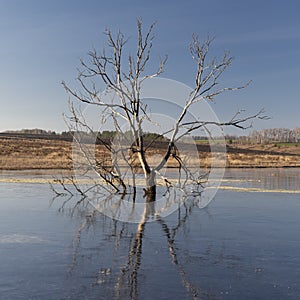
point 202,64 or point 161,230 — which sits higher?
point 202,64

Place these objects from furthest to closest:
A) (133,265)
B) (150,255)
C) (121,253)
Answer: (121,253)
(150,255)
(133,265)

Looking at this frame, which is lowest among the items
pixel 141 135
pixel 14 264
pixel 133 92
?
pixel 14 264

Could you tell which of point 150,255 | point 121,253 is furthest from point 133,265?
point 121,253

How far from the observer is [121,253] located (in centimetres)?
1032

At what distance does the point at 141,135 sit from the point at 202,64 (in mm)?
4631

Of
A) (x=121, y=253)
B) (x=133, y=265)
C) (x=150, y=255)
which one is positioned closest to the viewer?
(x=133, y=265)

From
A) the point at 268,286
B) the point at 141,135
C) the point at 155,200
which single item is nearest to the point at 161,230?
the point at 268,286

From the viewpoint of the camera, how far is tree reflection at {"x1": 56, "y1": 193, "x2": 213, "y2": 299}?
25.4ft

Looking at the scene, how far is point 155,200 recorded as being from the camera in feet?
69.4

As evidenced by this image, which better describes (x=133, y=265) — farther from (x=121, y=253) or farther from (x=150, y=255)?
(x=121, y=253)

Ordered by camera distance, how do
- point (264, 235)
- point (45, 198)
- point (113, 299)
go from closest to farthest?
point (113, 299), point (264, 235), point (45, 198)

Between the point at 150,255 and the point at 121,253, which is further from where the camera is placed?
the point at 121,253

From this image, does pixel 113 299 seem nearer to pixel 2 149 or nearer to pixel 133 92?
pixel 133 92

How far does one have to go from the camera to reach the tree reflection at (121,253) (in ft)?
25.4
